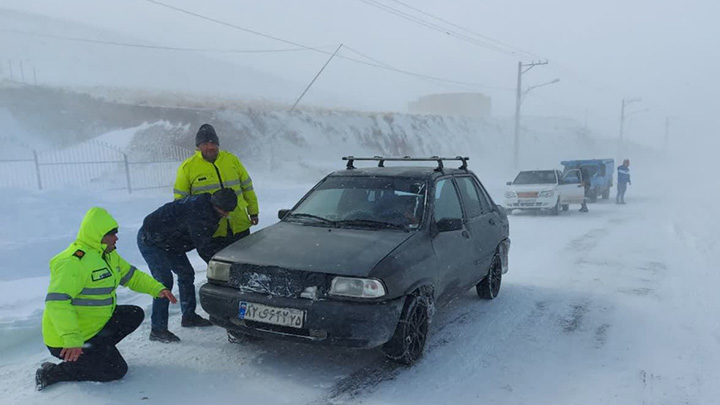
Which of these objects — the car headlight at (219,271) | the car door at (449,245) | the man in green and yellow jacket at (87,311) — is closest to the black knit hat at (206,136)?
the car headlight at (219,271)

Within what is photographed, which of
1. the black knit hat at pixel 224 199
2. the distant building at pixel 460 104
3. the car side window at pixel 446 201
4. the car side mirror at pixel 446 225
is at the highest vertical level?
the distant building at pixel 460 104

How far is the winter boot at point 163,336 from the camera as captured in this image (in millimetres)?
4445

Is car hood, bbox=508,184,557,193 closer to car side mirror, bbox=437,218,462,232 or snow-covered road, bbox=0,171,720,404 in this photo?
snow-covered road, bbox=0,171,720,404

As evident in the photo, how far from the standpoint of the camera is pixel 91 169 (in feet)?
59.6

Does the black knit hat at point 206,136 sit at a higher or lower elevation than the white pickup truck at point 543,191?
higher

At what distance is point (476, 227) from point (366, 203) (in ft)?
4.53

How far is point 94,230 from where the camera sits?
11.1 ft

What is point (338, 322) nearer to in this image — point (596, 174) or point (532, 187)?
point (532, 187)

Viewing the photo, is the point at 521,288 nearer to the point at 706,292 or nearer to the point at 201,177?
the point at 706,292

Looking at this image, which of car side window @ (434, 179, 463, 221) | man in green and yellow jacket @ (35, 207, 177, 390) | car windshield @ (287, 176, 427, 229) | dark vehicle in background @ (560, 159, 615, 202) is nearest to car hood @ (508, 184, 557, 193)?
dark vehicle in background @ (560, 159, 615, 202)

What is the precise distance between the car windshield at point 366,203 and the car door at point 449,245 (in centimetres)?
23

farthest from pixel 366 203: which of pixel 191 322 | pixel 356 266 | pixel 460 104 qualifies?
pixel 460 104

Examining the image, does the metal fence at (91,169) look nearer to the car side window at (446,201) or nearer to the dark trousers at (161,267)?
the dark trousers at (161,267)

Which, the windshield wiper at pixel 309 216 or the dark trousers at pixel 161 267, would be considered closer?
the dark trousers at pixel 161 267
